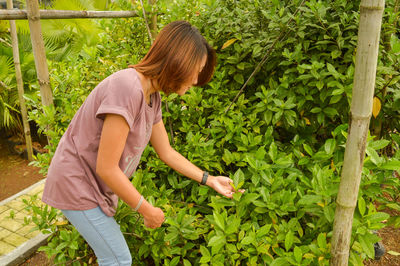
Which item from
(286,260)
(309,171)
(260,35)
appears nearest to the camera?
(286,260)

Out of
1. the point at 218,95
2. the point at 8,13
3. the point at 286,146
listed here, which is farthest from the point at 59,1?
the point at 286,146

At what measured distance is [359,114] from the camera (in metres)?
1.21

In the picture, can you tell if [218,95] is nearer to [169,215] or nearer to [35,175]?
[169,215]

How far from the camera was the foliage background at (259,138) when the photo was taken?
1.67 meters

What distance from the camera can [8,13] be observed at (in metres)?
2.33

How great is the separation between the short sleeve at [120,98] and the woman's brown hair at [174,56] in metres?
0.15

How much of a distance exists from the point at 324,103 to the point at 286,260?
111cm

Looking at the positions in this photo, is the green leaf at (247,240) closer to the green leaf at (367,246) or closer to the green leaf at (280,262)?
the green leaf at (280,262)

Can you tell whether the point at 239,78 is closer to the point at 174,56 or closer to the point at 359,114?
the point at 174,56

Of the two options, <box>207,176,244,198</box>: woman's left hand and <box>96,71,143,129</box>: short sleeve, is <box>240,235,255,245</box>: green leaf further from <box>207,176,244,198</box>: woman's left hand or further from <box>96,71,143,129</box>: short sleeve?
<box>96,71,143,129</box>: short sleeve

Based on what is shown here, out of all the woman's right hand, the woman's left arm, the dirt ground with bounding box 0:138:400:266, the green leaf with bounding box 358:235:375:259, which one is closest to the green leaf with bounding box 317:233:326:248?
the green leaf with bounding box 358:235:375:259

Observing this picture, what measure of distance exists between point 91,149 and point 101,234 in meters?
0.47

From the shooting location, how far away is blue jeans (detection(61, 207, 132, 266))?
5.53 feet

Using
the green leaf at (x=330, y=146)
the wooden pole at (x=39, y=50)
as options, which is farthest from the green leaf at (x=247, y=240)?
the wooden pole at (x=39, y=50)
